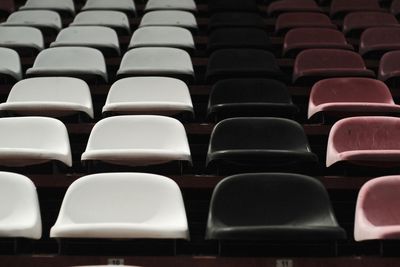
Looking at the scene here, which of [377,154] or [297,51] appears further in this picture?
[297,51]

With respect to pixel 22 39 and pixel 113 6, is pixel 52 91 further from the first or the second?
pixel 113 6

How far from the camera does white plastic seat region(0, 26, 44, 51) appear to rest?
115 inches

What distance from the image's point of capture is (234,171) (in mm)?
1940

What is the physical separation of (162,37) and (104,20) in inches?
16.0

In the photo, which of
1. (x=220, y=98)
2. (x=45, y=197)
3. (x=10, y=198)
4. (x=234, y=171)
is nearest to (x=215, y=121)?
(x=220, y=98)

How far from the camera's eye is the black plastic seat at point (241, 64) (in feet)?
8.59

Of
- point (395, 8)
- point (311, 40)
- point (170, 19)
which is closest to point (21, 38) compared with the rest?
point (170, 19)

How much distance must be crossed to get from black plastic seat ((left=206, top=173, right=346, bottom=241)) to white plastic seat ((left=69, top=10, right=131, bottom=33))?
1718mm

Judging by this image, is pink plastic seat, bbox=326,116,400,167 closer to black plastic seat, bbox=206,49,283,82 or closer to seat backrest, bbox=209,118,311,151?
seat backrest, bbox=209,118,311,151

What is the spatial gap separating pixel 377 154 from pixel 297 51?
4.30 feet

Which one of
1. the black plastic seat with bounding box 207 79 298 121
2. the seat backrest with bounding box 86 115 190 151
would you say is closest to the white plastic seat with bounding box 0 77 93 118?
the seat backrest with bounding box 86 115 190 151

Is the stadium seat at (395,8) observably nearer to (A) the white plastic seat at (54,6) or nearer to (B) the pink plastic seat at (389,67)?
(B) the pink plastic seat at (389,67)

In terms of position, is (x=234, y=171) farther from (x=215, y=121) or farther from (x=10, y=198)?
(x=10, y=198)

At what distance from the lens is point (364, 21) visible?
3381 mm
